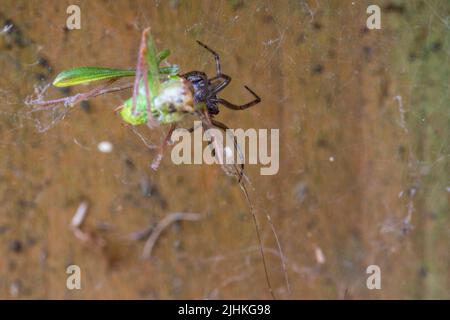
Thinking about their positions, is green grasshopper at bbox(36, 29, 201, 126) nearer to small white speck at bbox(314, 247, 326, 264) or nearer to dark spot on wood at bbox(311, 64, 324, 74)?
dark spot on wood at bbox(311, 64, 324, 74)

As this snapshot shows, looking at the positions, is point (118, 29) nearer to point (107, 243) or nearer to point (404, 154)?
point (107, 243)

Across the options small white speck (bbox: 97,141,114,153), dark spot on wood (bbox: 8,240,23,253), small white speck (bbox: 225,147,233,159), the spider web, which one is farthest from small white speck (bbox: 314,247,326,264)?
dark spot on wood (bbox: 8,240,23,253)

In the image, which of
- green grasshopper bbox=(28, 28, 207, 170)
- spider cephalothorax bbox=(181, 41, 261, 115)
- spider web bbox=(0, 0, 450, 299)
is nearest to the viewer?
green grasshopper bbox=(28, 28, 207, 170)

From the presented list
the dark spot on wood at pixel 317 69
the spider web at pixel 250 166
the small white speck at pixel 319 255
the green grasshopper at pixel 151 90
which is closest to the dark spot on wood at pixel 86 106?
the spider web at pixel 250 166

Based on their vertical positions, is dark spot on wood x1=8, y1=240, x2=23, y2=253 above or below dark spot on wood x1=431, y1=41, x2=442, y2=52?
below

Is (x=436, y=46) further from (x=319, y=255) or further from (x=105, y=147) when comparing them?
(x=105, y=147)

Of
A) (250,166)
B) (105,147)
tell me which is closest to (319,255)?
(250,166)

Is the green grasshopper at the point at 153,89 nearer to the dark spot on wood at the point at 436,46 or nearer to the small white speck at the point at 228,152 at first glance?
the small white speck at the point at 228,152
